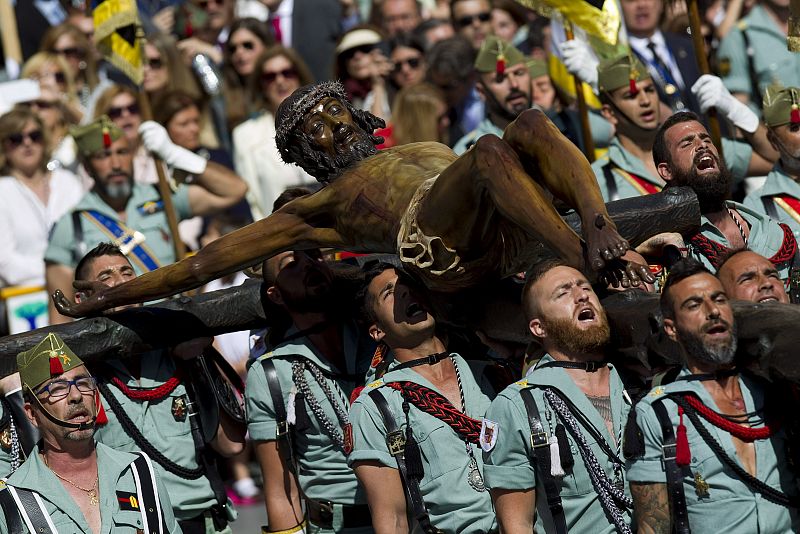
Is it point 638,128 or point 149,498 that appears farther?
point 638,128

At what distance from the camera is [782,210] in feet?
28.9

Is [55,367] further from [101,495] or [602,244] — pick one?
[602,244]

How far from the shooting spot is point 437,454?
7.39m

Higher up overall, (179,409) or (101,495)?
(179,409)

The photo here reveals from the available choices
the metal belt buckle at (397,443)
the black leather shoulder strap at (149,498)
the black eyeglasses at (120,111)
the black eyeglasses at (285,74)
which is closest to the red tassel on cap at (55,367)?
the black leather shoulder strap at (149,498)

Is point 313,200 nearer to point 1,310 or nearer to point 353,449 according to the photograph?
point 353,449

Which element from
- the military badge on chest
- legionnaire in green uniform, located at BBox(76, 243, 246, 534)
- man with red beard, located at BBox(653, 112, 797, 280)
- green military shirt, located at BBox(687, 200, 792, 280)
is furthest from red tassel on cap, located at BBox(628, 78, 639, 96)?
the military badge on chest

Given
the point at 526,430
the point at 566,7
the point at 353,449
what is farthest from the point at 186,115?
the point at 526,430

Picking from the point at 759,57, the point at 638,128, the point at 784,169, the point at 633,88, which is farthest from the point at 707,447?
the point at 759,57

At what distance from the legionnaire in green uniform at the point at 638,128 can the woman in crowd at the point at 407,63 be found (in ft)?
7.27

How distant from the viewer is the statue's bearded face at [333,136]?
312 inches

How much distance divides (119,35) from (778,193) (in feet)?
12.8

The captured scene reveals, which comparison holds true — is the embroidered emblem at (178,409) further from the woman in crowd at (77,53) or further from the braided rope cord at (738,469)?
the woman in crowd at (77,53)

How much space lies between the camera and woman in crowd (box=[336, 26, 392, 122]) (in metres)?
11.9
